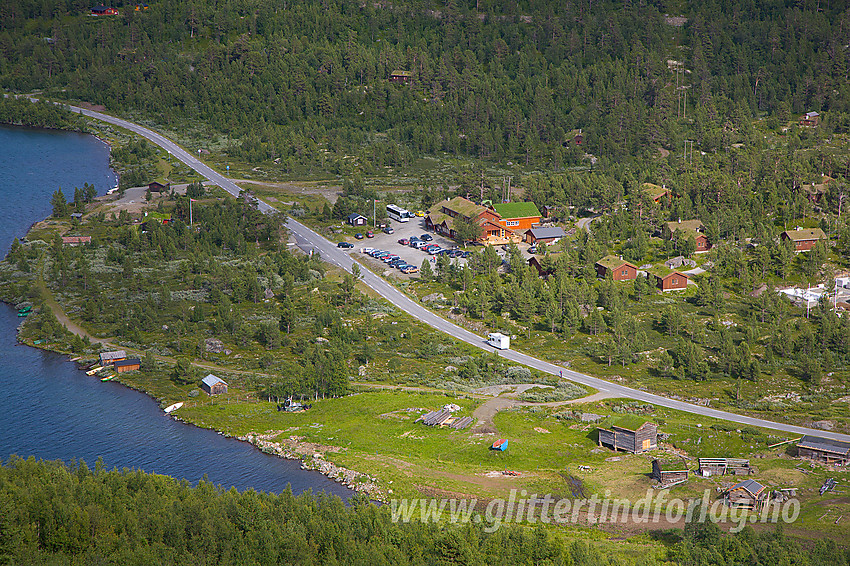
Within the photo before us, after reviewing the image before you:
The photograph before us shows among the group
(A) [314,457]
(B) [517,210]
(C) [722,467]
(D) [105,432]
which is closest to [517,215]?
(B) [517,210]

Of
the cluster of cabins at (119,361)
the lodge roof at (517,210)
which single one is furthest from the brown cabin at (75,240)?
the lodge roof at (517,210)

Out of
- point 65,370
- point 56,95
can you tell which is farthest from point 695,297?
point 56,95

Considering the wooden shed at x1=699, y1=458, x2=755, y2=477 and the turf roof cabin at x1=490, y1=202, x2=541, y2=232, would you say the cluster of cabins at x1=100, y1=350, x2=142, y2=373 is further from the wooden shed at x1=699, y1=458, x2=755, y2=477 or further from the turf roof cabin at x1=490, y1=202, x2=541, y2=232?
the turf roof cabin at x1=490, y1=202, x2=541, y2=232

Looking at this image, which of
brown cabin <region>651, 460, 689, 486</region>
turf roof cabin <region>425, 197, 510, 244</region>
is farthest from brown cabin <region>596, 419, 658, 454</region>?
turf roof cabin <region>425, 197, 510, 244</region>

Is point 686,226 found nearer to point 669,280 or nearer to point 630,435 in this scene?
point 669,280

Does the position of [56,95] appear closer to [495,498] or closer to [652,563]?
[495,498]

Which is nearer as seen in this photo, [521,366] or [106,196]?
[521,366]

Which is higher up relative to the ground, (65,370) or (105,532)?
(105,532)
